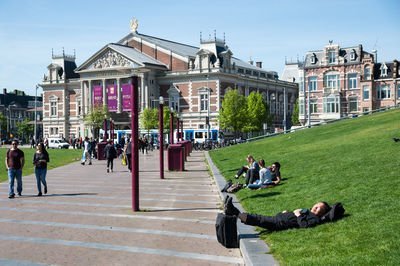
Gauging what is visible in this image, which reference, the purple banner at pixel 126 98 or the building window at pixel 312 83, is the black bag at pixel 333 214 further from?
the purple banner at pixel 126 98

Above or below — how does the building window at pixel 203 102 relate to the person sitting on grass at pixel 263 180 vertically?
above

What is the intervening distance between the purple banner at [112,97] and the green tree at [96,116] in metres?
1.14

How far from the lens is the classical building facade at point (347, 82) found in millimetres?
60125

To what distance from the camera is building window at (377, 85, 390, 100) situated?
59.9 meters

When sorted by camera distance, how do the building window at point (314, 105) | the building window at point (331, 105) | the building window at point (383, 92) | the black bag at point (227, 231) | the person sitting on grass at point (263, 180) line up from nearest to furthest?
1. the black bag at point (227, 231)
2. the person sitting on grass at point (263, 180)
3. the building window at point (383, 92)
4. the building window at point (331, 105)
5. the building window at point (314, 105)

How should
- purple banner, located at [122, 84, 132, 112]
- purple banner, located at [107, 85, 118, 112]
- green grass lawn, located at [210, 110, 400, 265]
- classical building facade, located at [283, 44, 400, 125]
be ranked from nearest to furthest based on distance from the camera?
green grass lawn, located at [210, 110, 400, 265] < classical building facade, located at [283, 44, 400, 125] < purple banner, located at [122, 84, 132, 112] < purple banner, located at [107, 85, 118, 112]

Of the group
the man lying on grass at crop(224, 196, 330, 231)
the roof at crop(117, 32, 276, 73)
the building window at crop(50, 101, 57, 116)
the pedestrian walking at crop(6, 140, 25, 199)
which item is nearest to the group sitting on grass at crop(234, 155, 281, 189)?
the man lying on grass at crop(224, 196, 330, 231)

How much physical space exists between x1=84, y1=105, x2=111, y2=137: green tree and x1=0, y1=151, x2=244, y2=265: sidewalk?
2212 inches

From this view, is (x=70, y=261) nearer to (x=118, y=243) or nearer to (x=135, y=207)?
(x=118, y=243)

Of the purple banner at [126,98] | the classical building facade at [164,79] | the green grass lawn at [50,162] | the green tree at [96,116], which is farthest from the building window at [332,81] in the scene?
the green grass lawn at [50,162]

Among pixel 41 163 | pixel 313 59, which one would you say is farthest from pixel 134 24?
pixel 41 163

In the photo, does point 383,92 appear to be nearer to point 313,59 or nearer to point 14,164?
point 313,59

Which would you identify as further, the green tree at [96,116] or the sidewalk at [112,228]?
the green tree at [96,116]

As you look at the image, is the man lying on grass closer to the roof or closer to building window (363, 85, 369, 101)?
building window (363, 85, 369, 101)
